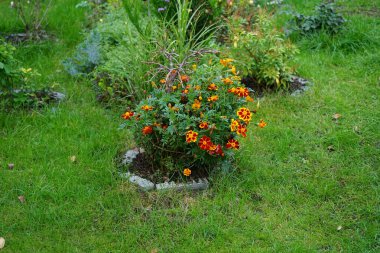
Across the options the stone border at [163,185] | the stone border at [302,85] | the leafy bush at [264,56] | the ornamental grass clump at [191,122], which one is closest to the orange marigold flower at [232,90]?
the ornamental grass clump at [191,122]

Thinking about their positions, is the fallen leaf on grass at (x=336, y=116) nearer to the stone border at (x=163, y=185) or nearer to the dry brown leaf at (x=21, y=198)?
the stone border at (x=163, y=185)

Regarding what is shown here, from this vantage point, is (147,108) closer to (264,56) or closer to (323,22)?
(264,56)

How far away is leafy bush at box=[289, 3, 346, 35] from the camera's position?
21.0 ft

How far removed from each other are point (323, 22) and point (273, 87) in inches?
61.6

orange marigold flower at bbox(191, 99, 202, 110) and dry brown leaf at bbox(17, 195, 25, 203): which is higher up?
orange marigold flower at bbox(191, 99, 202, 110)

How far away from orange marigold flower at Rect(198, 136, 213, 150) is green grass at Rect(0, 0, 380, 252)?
0.45 metres

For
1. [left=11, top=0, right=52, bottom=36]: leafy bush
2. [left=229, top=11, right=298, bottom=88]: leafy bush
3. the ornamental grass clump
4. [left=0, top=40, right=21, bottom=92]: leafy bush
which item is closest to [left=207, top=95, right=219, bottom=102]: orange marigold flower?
the ornamental grass clump

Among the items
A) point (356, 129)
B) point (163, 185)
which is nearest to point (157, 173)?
point (163, 185)

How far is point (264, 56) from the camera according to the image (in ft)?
17.4

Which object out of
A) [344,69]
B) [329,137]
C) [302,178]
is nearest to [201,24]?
[344,69]

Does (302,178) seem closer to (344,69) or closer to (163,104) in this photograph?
(163,104)

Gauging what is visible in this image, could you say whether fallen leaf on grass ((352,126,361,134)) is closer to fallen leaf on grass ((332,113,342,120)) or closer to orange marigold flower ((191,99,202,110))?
fallen leaf on grass ((332,113,342,120))

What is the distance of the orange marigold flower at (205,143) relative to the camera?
3512mm

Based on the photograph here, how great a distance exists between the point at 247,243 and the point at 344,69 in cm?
322
